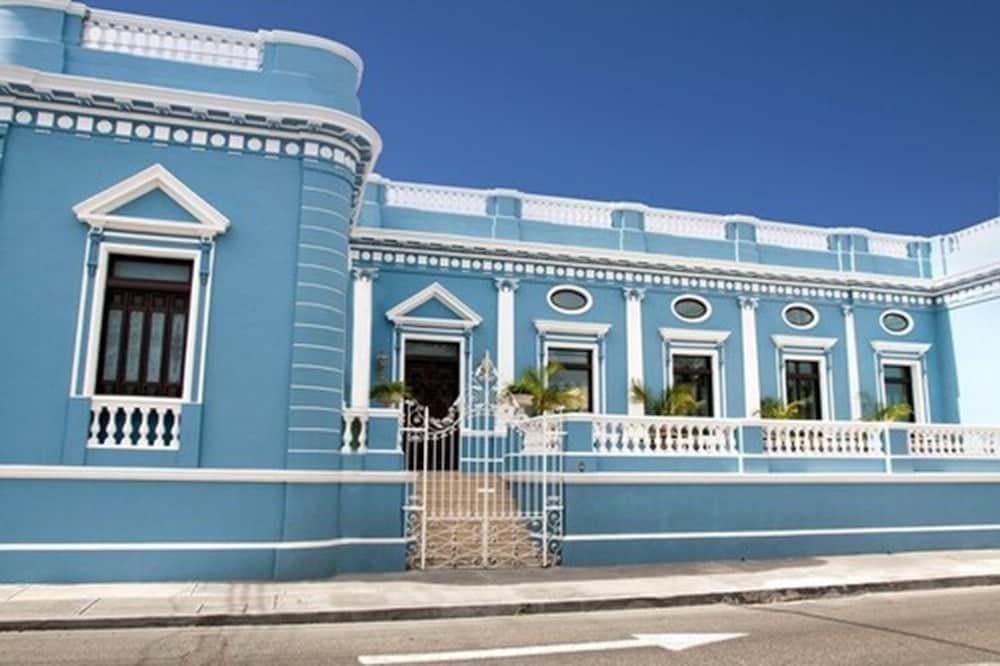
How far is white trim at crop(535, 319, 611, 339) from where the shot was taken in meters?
17.3

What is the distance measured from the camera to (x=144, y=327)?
9.97 m

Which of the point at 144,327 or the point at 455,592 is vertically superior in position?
the point at 144,327

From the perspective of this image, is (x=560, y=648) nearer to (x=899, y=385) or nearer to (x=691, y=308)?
(x=691, y=308)

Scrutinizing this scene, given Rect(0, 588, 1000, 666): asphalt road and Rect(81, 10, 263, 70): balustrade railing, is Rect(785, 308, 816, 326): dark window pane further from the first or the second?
Rect(81, 10, 263, 70): balustrade railing

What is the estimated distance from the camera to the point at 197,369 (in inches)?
384

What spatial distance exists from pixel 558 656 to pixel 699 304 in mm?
13272

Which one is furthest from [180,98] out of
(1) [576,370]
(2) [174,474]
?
(1) [576,370]

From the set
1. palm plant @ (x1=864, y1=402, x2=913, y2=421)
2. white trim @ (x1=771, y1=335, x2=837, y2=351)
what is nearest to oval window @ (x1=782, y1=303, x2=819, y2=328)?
white trim @ (x1=771, y1=335, x2=837, y2=351)

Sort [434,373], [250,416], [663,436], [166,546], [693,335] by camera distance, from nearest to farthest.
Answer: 1. [166,546]
2. [250,416]
3. [663,436]
4. [434,373]
5. [693,335]

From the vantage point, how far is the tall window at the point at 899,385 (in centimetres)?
1983

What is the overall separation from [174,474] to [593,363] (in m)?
10.2

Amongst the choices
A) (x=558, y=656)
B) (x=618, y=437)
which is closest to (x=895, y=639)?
(x=558, y=656)

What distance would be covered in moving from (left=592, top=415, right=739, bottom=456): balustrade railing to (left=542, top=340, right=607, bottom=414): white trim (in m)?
4.99

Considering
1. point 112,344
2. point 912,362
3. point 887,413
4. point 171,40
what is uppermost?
point 171,40
